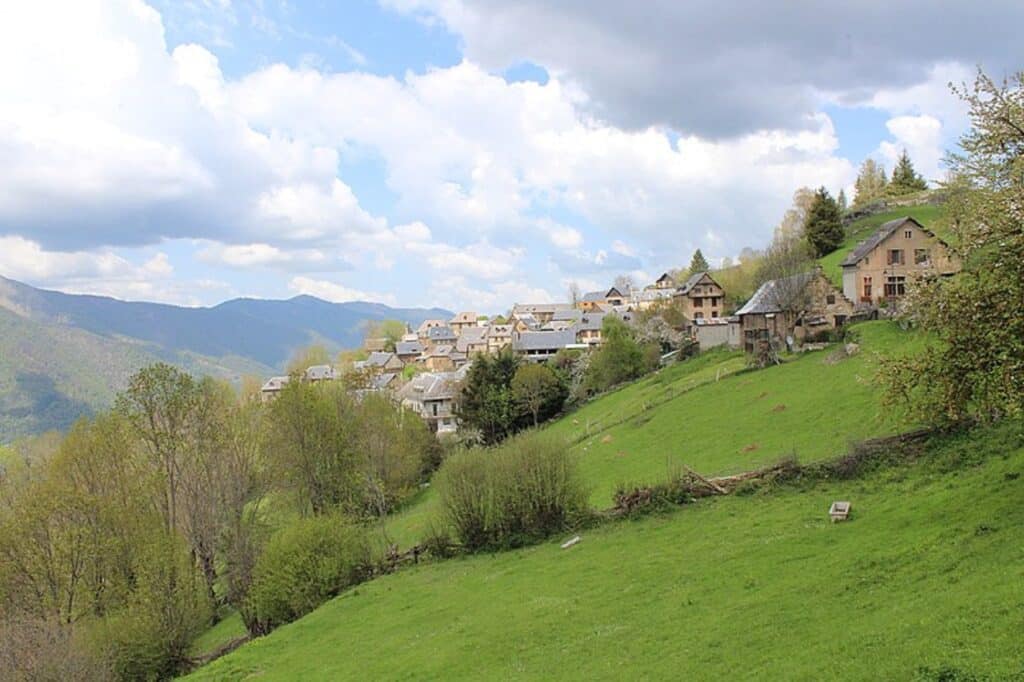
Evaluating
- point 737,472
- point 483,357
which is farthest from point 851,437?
point 483,357

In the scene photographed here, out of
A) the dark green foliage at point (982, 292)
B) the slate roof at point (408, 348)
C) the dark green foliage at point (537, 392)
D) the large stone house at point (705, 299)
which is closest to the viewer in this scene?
the dark green foliage at point (982, 292)

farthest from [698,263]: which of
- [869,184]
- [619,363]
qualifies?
[619,363]

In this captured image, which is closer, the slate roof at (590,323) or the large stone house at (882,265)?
the large stone house at (882,265)

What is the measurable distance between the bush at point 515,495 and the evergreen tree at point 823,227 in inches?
3072

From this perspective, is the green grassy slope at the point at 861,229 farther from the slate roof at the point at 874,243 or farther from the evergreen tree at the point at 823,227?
the slate roof at the point at 874,243

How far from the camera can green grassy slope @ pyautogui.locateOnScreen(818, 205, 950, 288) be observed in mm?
84938

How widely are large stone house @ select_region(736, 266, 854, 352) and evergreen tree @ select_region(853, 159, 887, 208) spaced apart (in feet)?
304

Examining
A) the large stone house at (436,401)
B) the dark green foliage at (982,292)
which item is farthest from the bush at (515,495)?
the large stone house at (436,401)

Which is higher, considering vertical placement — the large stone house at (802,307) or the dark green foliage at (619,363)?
the large stone house at (802,307)

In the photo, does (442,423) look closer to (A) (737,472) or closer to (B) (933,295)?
(A) (737,472)

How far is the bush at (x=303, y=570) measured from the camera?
36.4 metres

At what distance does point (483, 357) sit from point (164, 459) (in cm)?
4007

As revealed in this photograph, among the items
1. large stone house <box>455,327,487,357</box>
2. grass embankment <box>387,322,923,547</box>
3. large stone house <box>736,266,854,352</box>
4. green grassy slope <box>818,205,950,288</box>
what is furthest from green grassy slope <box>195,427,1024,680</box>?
large stone house <box>455,327,487,357</box>

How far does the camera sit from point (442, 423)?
343ft
